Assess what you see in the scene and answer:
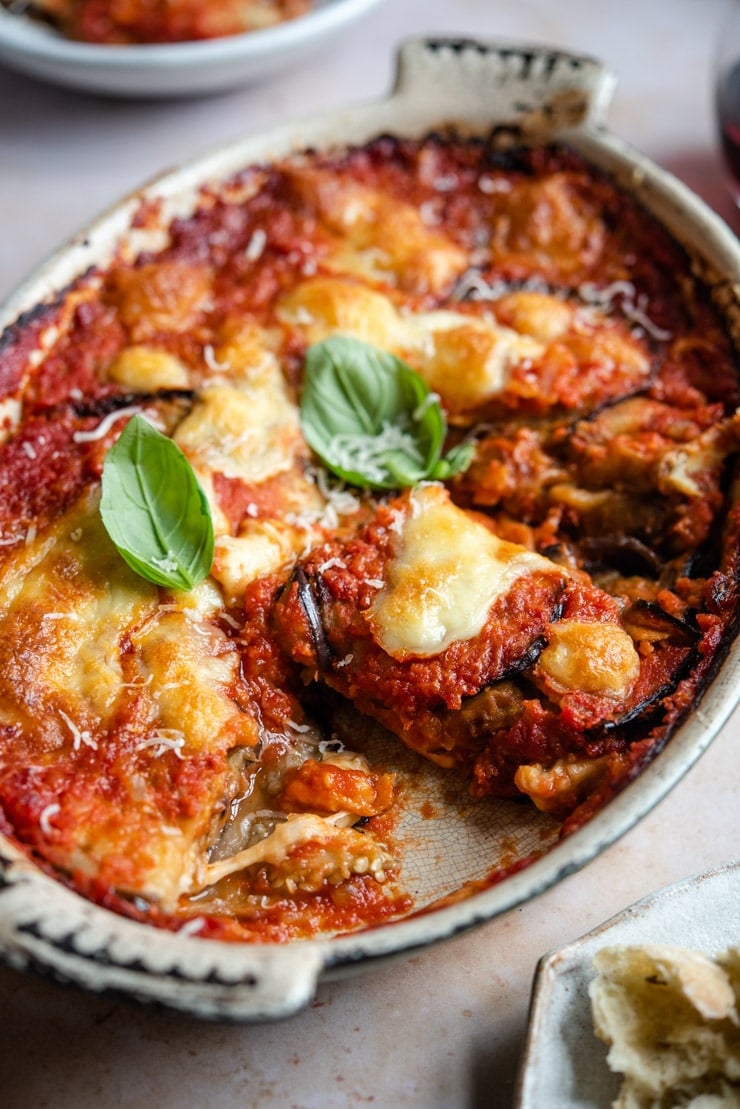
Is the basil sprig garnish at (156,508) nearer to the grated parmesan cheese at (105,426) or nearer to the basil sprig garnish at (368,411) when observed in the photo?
the grated parmesan cheese at (105,426)

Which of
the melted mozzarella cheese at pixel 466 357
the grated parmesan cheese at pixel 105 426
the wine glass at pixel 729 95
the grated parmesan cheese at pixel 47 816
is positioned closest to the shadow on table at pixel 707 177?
the wine glass at pixel 729 95

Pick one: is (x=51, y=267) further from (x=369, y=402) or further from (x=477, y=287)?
(x=477, y=287)

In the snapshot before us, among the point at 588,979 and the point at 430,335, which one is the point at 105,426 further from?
the point at 588,979

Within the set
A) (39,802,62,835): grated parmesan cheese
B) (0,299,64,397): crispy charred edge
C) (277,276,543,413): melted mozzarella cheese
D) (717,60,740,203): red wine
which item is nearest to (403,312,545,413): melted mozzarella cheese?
(277,276,543,413): melted mozzarella cheese

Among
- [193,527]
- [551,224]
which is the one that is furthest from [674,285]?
[193,527]

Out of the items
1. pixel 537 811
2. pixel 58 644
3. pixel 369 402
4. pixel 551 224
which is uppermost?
pixel 551 224

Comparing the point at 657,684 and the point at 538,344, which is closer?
the point at 657,684

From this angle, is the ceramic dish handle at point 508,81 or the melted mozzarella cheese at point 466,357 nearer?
the melted mozzarella cheese at point 466,357
